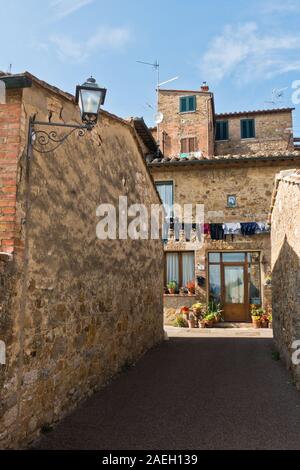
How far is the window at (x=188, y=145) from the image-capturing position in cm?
2156

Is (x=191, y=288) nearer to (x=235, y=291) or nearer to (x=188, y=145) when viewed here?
(x=235, y=291)

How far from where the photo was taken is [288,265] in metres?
7.64

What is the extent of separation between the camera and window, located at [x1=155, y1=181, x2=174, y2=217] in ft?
53.2

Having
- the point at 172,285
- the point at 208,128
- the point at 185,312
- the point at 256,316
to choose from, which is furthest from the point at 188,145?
the point at 256,316

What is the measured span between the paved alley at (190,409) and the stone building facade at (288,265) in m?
0.61

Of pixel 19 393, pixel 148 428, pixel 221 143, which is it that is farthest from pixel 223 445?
pixel 221 143

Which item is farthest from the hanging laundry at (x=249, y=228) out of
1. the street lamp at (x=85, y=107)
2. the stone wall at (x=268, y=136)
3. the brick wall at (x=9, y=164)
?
the brick wall at (x=9, y=164)

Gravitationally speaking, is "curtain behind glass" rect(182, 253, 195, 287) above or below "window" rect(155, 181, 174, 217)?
below

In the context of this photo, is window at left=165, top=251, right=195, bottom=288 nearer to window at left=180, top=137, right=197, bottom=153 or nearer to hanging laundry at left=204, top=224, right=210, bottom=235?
hanging laundry at left=204, top=224, right=210, bottom=235

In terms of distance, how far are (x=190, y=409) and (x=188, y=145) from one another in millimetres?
17978

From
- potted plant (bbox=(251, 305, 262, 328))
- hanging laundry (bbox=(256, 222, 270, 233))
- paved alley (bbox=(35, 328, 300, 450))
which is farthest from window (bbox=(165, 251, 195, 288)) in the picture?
paved alley (bbox=(35, 328, 300, 450))

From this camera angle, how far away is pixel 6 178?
407 centimetres

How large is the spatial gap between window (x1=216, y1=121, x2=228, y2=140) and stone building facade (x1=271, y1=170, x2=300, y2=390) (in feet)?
44.6
